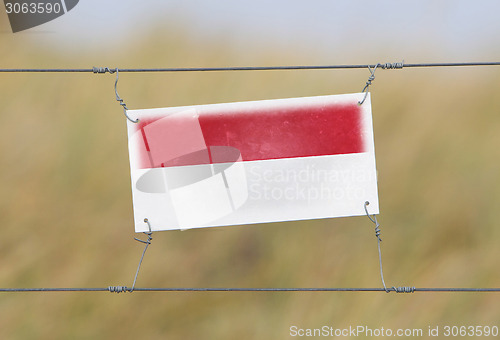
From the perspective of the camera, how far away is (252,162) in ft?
4.09

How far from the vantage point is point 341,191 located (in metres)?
1.24

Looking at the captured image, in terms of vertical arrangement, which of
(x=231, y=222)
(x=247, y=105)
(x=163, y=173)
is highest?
(x=247, y=105)

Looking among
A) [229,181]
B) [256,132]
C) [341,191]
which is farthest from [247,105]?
[341,191]

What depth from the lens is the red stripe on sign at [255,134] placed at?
4.08 ft

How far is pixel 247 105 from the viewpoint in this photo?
1.25m

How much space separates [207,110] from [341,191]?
1.13ft

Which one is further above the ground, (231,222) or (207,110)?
(207,110)

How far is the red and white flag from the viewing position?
4.06 feet

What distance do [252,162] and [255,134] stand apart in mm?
62

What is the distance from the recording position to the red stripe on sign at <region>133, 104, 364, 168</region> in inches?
48.9

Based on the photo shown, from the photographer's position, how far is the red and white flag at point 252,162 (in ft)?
4.06

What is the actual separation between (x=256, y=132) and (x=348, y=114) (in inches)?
8.1

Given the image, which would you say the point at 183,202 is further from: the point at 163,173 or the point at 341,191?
the point at 341,191

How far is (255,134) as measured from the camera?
1.25 m
